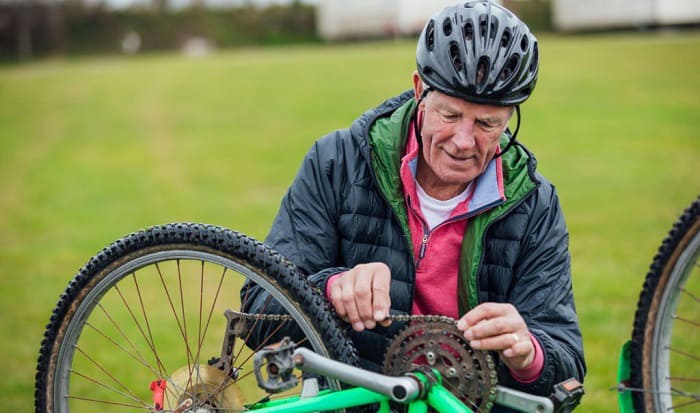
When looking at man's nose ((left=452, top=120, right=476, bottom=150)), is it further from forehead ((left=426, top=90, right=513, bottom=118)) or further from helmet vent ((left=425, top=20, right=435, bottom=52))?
helmet vent ((left=425, top=20, right=435, bottom=52))

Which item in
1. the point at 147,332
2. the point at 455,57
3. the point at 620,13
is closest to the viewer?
the point at 455,57

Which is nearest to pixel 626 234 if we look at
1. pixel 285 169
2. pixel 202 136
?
pixel 285 169

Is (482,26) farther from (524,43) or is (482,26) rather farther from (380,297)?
(380,297)

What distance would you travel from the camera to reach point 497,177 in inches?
123

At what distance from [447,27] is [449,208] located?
60 cm

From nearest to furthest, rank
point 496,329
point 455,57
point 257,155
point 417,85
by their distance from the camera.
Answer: point 496,329
point 455,57
point 417,85
point 257,155

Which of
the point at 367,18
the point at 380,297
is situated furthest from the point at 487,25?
the point at 367,18

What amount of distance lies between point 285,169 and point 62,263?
25.3 feet

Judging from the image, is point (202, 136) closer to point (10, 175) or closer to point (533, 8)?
point (10, 175)

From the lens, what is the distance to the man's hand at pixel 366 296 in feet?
9.17

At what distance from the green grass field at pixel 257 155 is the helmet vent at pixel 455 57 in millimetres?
2991

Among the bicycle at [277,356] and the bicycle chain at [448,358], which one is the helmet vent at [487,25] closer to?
the bicycle at [277,356]

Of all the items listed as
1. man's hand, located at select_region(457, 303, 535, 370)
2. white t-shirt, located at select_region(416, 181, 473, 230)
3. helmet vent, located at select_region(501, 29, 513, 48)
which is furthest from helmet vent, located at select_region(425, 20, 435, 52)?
man's hand, located at select_region(457, 303, 535, 370)

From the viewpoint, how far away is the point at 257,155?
19.7m
